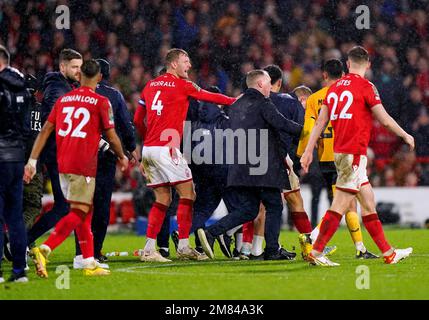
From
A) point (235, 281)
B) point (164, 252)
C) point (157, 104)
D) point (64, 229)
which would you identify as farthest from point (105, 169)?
point (235, 281)

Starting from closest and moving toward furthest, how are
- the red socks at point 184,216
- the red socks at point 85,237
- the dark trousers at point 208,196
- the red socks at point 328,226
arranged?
the red socks at point 85,237 < the red socks at point 328,226 < the red socks at point 184,216 < the dark trousers at point 208,196

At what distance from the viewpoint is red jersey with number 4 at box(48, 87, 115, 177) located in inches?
364

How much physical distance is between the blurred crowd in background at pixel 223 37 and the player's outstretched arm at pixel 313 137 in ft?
32.9

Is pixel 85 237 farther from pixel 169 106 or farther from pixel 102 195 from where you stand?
pixel 169 106

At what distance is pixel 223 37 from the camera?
70.7 ft

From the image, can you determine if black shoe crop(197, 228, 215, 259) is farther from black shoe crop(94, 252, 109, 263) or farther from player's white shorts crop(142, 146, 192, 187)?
black shoe crop(94, 252, 109, 263)

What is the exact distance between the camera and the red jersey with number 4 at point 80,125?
9.26 m

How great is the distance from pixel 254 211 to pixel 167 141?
123cm

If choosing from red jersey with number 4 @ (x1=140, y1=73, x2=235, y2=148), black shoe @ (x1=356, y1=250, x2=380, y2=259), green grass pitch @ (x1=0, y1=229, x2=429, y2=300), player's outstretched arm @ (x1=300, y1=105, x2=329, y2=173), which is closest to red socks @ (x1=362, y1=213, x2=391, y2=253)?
green grass pitch @ (x1=0, y1=229, x2=429, y2=300)

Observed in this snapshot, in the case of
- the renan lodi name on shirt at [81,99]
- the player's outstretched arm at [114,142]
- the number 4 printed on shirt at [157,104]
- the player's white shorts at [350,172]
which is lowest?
the player's white shorts at [350,172]

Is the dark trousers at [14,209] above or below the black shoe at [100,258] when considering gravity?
above

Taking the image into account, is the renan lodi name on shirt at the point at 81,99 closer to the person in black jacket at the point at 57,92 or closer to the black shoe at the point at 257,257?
the person in black jacket at the point at 57,92

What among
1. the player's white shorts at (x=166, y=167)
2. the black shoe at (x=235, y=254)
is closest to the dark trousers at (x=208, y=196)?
the black shoe at (x=235, y=254)

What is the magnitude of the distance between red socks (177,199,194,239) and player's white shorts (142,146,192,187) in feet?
0.83
